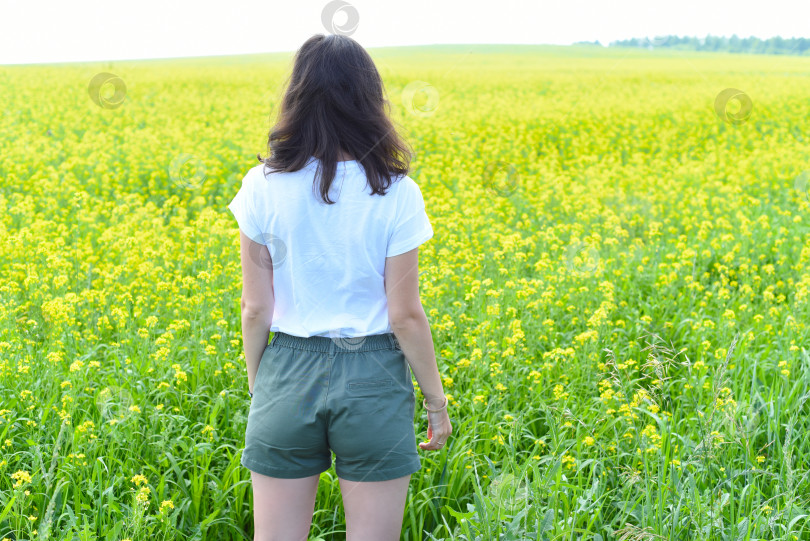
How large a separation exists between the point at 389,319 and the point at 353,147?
492mm

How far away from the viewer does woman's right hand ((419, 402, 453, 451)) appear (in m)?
Answer: 2.20

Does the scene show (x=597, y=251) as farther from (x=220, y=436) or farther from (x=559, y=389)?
(x=220, y=436)

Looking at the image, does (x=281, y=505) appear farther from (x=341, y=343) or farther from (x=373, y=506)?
(x=341, y=343)

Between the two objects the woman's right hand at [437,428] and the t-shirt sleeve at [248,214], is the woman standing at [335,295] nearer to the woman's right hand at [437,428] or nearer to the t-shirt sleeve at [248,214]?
the t-shirt sleeve at [248,214]

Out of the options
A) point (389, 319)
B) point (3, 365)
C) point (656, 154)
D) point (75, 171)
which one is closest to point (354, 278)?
point (389, 319)

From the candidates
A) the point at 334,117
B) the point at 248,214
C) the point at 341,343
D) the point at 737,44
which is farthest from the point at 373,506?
the point at 737,44

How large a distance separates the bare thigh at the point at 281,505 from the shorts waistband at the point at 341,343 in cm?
39

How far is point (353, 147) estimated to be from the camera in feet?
6.38

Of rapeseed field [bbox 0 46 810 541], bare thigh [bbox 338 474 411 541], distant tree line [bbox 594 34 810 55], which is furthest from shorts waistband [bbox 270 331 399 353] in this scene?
distant tree line [bbox 594 34 810 55]

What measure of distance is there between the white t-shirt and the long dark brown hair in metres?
0.03

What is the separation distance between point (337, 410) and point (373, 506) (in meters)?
0.31

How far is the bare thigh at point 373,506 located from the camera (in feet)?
6.66

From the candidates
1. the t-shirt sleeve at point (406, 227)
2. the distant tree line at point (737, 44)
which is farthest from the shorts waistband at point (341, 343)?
the distant tree line at point (737, 44)

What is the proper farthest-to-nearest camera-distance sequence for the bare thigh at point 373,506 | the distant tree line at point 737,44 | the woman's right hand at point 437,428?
the distant tree line at point 737,44 < the woman's right hand at point 437,428 < the bare thigh at point 373,506
